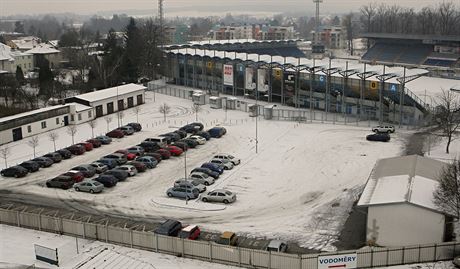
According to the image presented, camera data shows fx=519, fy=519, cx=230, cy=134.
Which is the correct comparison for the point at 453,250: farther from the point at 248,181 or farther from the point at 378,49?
the point at 378,49

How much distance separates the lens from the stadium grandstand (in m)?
88.0

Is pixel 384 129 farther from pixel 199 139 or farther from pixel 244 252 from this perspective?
pixel 244 252

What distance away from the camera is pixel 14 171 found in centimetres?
3300

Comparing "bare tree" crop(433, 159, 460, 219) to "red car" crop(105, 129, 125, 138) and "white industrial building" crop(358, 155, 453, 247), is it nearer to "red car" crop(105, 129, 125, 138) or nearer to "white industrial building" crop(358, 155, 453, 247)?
"white industrial building" crop(358, 155, 453, 247)

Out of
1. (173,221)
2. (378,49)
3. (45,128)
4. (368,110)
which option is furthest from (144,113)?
(378,49)

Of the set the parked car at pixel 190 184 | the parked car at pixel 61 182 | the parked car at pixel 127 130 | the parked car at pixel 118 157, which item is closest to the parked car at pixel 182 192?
the parked car at pixel 190 184

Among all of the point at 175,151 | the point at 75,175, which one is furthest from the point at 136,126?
the point at 75,175

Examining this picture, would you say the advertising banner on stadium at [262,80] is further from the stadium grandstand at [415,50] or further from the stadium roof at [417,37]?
the stadium roof at [417,37]

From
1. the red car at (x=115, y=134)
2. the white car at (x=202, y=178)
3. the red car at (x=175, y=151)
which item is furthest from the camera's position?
the red car at (x=115, y=134)

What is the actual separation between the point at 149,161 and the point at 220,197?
7.95m

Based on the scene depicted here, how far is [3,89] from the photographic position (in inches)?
2203

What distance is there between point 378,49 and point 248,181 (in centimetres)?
7790

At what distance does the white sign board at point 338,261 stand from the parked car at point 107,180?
50.7ft

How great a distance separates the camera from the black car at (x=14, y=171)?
1298 inches
